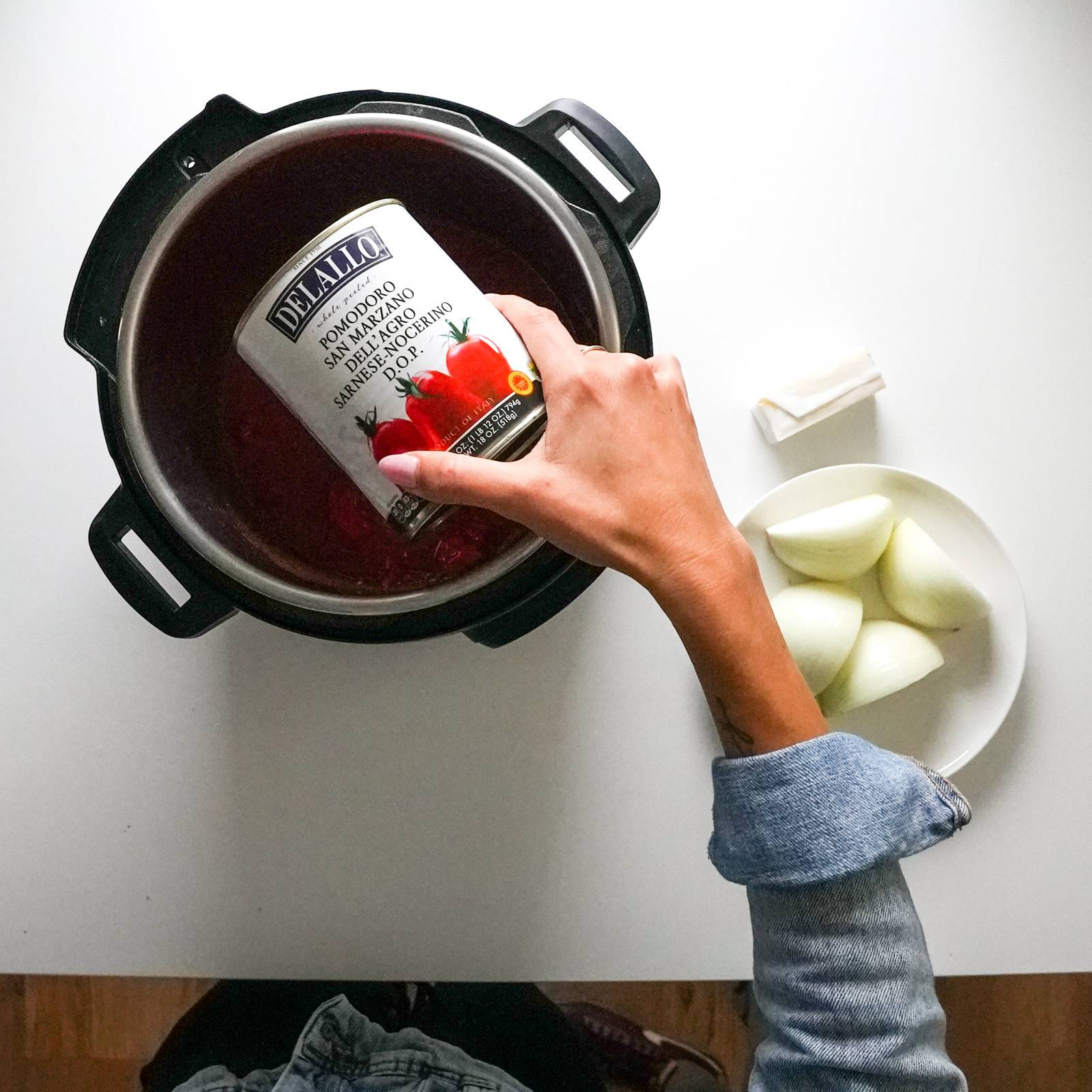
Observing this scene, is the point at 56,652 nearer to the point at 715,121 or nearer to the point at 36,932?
the point at 36,932

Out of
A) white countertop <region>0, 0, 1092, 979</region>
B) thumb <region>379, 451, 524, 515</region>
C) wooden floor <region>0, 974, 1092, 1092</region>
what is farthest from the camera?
wooden floor <region>0, 974, 1092, 1092</region>

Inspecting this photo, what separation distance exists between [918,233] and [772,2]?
0.67 feet

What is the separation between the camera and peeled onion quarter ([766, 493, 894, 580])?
619 millimetres

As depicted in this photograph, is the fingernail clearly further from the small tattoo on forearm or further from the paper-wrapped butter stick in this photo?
the paper-wrapped butter stick

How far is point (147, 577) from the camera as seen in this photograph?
536mm

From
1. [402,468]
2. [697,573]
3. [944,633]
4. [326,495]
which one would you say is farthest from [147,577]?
[944,633]

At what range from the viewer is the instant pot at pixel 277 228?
477 millimetres

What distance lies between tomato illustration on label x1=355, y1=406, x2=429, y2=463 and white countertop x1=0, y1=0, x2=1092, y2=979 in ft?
0.84

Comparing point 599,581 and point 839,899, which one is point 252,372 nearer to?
point 599,581

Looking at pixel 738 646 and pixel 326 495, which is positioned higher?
pixel 326 495

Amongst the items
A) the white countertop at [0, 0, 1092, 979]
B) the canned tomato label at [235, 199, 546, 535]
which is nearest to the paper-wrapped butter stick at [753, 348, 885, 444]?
the white countertop at [0, 0, 1092, 979]

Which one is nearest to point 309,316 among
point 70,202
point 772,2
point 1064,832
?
point 70,202

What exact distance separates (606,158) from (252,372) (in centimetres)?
26

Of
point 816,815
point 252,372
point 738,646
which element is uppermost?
point 252,372
